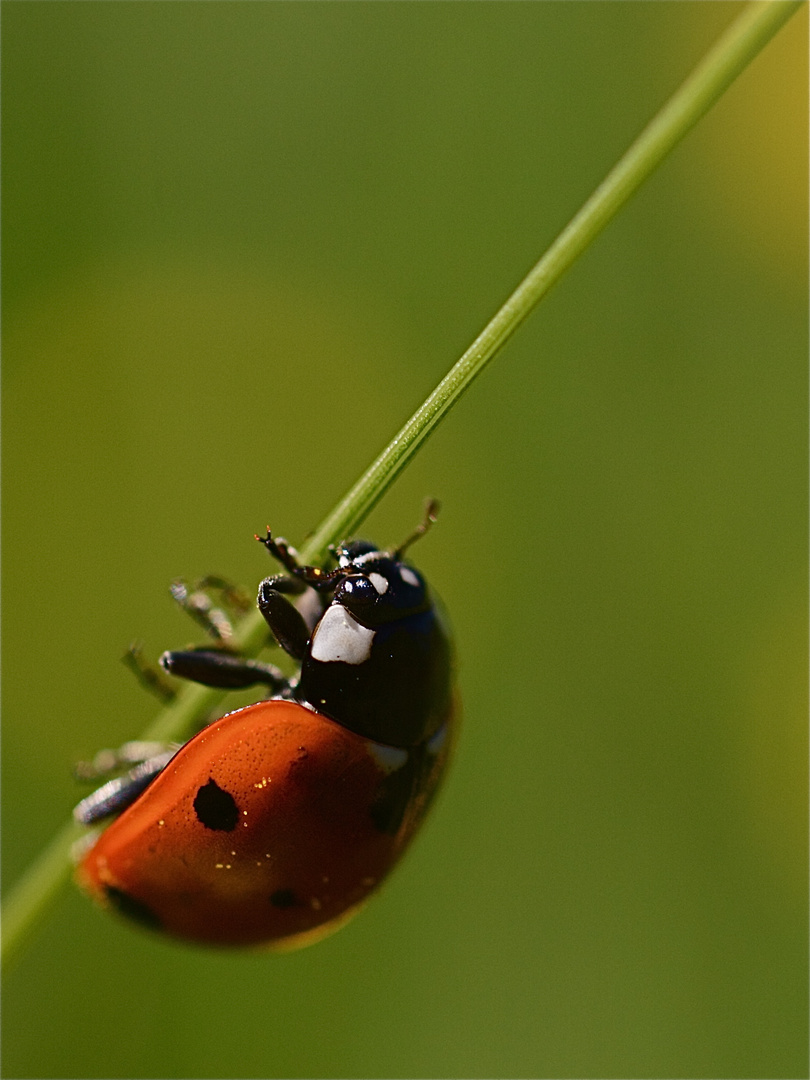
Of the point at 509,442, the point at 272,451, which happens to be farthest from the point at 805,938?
the point at 272,451

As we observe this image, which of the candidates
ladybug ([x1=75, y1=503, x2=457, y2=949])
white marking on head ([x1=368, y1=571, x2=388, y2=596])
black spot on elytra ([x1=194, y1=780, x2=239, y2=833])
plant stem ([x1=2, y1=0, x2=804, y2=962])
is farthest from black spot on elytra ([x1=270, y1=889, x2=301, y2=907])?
plant stem ([x1=2, y1=0, x2=804, y2=962])

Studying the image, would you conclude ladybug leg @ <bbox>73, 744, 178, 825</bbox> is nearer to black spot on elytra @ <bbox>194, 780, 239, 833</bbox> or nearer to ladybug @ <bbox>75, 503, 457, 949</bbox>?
ladybug @ <bbox>75, 503, 457, 949</bbox>

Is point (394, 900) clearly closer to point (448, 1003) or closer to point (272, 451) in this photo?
point (448, 1003)

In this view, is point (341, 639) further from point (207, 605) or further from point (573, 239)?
point (573, 239)

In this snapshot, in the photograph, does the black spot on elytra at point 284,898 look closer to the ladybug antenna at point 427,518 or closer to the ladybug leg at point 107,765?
the ladybug leg at point 107,765

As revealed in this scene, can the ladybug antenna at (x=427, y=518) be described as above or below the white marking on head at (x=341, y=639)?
above

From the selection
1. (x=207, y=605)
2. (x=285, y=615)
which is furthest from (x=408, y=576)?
(x=207, y=605)

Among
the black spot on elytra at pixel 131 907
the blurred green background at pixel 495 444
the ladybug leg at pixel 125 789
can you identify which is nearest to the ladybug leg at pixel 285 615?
the ladybug leg at pixel 125 789
